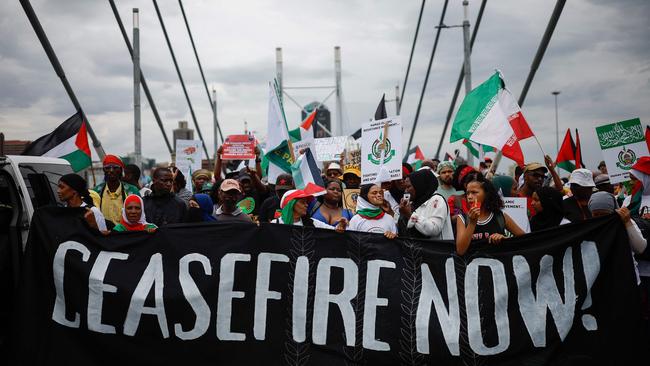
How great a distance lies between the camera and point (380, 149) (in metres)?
6.83

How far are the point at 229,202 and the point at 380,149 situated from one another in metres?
1.65

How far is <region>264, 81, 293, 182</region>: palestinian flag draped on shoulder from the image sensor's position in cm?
811

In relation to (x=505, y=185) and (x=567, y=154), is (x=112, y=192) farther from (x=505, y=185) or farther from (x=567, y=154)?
(x=567, y=154)

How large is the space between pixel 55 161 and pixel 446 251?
4.12m

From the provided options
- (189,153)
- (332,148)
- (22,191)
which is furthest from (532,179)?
(189,153)

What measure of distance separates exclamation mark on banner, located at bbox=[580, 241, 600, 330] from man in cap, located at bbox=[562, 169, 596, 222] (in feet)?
4.86

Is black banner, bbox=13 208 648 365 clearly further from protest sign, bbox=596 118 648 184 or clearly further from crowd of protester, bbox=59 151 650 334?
protest sign, bbox=596 118 648 184

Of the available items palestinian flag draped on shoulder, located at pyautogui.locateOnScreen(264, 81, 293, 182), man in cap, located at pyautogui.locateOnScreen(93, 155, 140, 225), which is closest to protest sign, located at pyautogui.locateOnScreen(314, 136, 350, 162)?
palestinian flag draped on shoulder, located at pyautogui.locateOnScreen(264, 81, 293, 182)

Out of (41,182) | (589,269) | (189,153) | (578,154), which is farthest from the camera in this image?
(189,153)

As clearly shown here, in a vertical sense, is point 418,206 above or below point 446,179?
below

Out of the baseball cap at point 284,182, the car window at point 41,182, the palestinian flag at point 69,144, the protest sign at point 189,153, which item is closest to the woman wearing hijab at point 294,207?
the baseball cap at point 284,182

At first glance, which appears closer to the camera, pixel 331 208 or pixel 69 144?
pixel 331 208

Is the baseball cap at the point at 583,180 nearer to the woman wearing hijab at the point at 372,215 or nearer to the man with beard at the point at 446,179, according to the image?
the man with beard at the point at 446,179

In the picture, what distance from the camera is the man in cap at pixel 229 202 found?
627 centimetres
